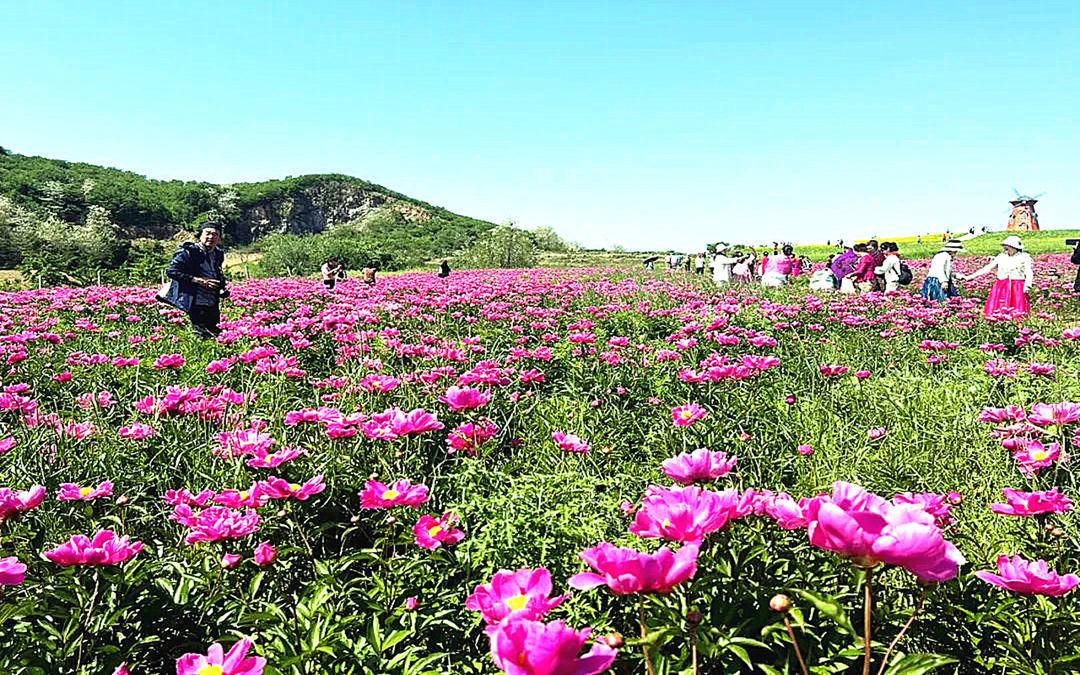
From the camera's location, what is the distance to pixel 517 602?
904mm

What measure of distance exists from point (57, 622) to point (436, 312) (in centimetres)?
548

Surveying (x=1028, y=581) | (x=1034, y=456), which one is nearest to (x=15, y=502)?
(x=1028, y=581)

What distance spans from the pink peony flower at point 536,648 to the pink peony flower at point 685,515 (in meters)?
0.34

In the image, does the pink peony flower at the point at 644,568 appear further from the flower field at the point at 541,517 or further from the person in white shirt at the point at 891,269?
the person in white shirt at the point at 891,269

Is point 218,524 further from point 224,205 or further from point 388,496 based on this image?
point 224,205

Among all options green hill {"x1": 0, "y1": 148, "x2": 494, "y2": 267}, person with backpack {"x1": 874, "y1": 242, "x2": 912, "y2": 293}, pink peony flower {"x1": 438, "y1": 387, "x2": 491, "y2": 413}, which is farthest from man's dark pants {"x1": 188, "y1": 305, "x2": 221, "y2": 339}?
green hill {"x1": 0, "y1": 148, "x2": 494, "y2": 267}

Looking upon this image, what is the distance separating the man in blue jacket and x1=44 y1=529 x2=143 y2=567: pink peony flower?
4.80 m

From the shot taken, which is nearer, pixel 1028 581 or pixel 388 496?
pixel 1028 581

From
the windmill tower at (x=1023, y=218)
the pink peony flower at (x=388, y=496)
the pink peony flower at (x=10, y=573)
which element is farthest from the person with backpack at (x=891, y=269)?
the windmill tower at (x=1023, y=218)

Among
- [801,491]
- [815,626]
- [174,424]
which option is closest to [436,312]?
[174,424]

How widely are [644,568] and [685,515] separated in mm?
188

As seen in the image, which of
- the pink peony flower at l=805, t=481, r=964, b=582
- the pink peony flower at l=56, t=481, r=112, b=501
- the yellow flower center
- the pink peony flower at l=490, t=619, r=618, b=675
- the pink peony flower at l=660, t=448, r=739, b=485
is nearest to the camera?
the pink peony flower at l=490, t=619, r=618, b=675

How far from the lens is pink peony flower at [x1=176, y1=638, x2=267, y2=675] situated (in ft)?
3.07

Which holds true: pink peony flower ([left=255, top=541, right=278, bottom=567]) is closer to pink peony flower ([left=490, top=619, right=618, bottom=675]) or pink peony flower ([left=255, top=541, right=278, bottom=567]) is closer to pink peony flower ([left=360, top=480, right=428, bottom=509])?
pink peony flower ([left=360, top=480, right=428, bottom=509])
